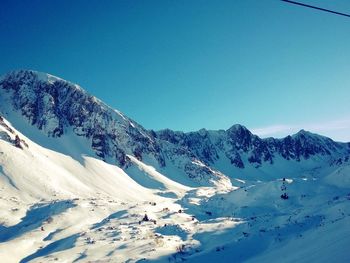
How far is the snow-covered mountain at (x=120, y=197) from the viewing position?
41.0 metres

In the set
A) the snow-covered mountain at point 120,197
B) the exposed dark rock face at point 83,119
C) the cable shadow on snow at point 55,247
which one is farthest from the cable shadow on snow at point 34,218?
the exposed dark rock face at point 83,119

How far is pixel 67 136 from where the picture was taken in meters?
142

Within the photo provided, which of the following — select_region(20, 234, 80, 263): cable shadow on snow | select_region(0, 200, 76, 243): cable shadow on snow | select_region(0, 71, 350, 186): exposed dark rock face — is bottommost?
select_region(20, 234, 80, 263): cable shadow on snow

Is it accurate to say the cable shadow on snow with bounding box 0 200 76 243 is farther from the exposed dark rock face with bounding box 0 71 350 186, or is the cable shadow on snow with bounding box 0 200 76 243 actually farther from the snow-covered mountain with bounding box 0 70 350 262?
the exposed dark rock face with bounding box 0 71 350 186

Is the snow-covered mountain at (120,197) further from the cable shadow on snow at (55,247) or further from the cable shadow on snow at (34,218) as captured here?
the cable shadow on snow at (34,218)

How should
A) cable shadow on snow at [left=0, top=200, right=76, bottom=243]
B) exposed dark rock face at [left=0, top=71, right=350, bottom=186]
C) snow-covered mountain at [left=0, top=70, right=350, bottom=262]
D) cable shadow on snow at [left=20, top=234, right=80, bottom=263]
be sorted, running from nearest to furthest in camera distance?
snow-covered mountain at [left=0, top=70, right=350, bottom=262] → cable shadow on snow at [left=20, top=234, right=80, bottom=263] → cable shadow on snow at [left=0, top=200, right=76, bottom=243] → exposed dark rock face at [left=0, top=71, right=350, bottom=186]

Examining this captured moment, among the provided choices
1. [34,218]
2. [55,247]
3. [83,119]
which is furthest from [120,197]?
[83,119]

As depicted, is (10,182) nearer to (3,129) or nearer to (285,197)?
(3,129)

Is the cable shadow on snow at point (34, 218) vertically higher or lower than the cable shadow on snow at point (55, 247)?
higher

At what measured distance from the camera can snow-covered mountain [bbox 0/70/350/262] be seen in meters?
41.0

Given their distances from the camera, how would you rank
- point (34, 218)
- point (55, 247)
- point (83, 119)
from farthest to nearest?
1. point (83, 119)
2. point (34, 218)
3. point (55, 247)

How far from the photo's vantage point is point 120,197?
102750mm

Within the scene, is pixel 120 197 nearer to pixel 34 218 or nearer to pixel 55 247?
pixel 34 218

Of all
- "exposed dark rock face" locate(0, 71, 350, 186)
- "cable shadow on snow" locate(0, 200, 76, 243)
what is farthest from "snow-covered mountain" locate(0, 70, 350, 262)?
"exposed dark rock face" locate(0, 71, 350, 186)
